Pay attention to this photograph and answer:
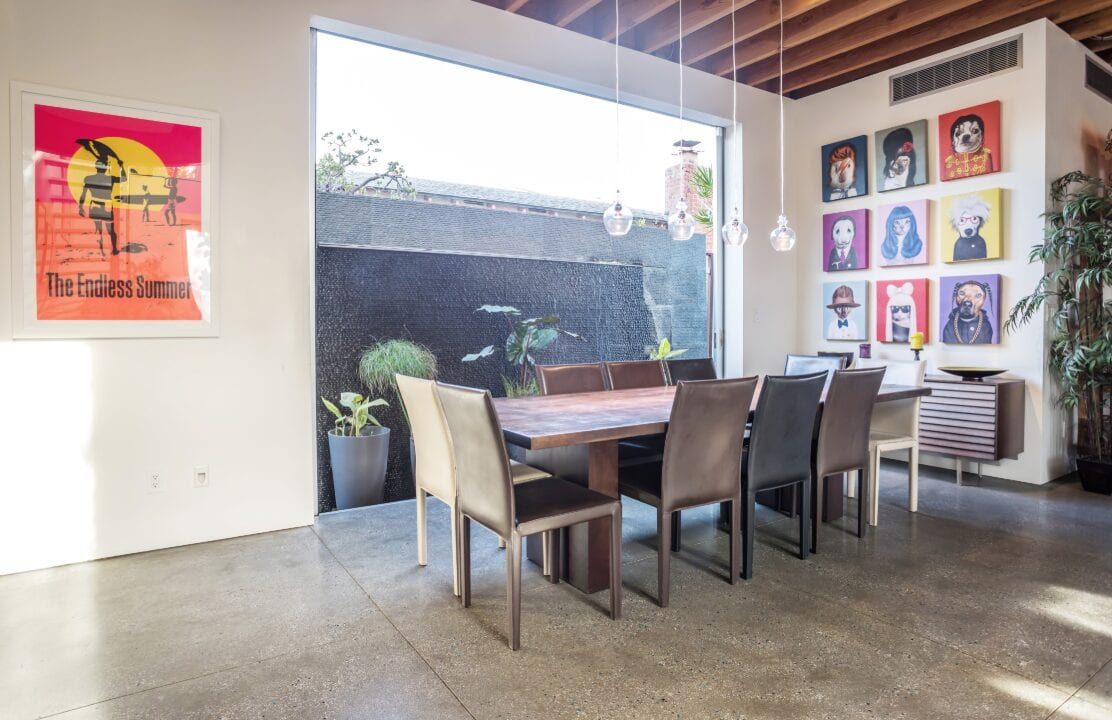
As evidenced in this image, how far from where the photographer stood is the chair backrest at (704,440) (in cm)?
249

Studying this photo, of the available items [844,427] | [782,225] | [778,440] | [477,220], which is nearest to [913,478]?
[844,427]

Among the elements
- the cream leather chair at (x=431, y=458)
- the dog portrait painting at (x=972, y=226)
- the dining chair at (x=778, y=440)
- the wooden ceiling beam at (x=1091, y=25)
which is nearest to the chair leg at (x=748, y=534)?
the dining chair at (x=778, y=440)

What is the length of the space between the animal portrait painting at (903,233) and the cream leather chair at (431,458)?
3693 mm

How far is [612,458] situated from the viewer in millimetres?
2744

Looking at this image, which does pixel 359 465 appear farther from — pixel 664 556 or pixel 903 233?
pixel 903 233

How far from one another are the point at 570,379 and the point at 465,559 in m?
1.51

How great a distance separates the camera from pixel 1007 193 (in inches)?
178

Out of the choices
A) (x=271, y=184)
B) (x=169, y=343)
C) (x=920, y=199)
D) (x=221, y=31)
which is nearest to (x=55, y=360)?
(x=169, y=343)

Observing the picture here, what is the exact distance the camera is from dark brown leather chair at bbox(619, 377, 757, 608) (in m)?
2.50

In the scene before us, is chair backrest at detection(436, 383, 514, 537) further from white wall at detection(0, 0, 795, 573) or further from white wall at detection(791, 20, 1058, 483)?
white wall at detection(791, 20, 1058, 483)

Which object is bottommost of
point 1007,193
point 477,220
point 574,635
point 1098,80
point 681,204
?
point 574,635

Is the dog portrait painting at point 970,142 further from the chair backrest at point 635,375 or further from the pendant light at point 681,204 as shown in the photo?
the chair backrest at point 635,375

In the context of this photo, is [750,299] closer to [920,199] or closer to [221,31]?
[920,199]

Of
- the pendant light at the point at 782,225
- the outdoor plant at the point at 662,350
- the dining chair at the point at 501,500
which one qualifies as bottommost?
the dining chair at the point at 501,500
